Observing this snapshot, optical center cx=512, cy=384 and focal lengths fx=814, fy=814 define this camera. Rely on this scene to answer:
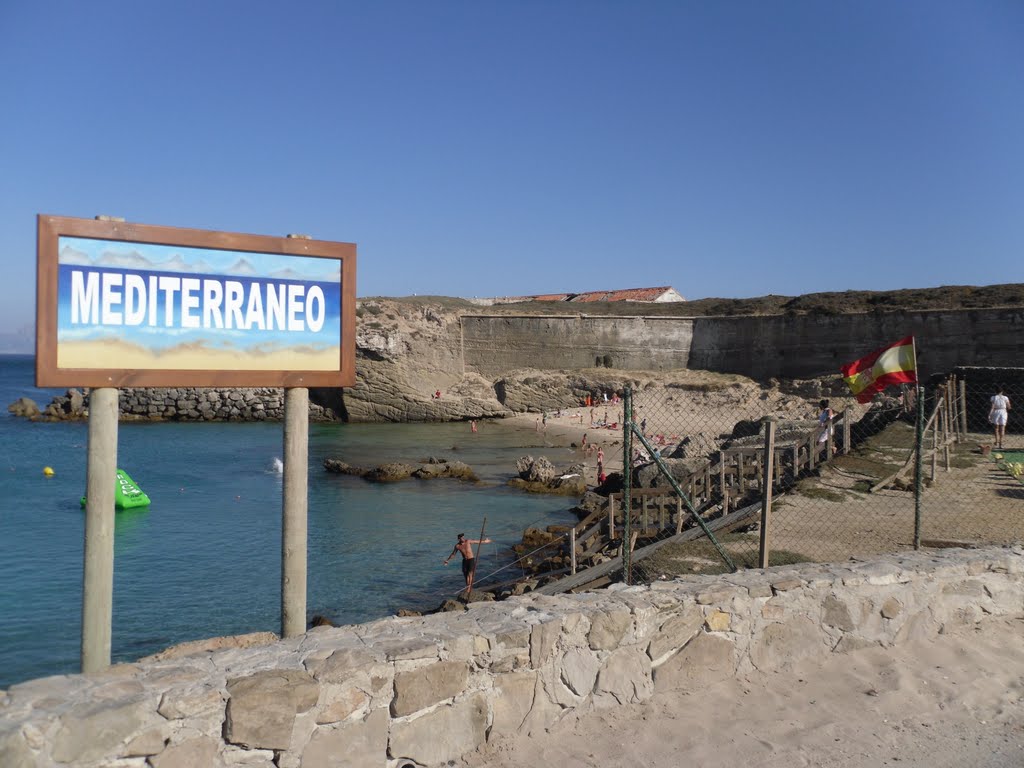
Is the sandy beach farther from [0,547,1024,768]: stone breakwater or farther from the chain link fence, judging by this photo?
the chain link fence

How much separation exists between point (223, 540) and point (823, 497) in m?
14.8

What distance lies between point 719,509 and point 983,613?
7971 mm

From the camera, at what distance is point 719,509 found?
14570mm

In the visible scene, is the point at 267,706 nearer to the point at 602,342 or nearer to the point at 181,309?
the point at 181,309

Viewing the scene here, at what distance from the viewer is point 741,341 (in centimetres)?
5394

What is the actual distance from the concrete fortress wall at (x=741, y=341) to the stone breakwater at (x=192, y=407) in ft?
44.8

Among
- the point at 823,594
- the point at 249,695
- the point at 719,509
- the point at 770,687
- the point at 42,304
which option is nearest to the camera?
the point at 249,695

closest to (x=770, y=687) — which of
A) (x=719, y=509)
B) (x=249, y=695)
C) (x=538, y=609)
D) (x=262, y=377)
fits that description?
(x=538, y=609)

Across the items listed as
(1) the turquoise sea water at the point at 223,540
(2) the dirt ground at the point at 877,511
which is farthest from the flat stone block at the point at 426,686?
(1) the turquoise sea water at the point at 223,540

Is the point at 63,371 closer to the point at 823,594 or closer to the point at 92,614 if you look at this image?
the point at 92,614

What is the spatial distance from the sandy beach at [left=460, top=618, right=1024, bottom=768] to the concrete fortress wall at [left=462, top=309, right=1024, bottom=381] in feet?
135

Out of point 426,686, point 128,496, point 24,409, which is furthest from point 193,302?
point 24,409

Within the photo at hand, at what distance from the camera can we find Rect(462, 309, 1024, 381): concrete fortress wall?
1671 inches

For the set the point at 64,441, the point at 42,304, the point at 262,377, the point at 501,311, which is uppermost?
Result: the point at 501,311
